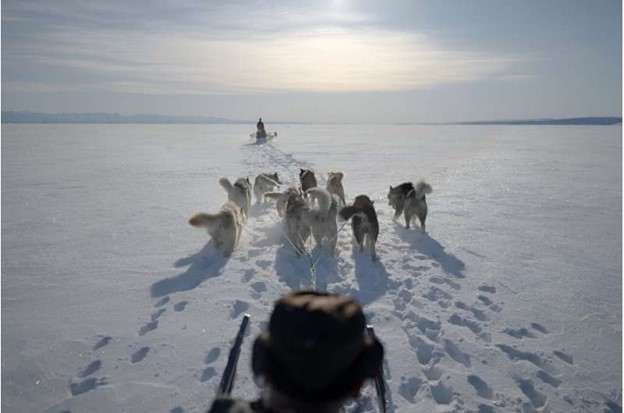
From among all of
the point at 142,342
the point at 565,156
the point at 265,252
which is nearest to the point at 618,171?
the point at 565,156

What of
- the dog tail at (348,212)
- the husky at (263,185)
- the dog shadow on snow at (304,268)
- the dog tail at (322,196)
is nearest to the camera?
the dog shadow on snow at (304,268)

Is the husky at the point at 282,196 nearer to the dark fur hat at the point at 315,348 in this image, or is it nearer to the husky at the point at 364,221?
the husky at the point at 364,221

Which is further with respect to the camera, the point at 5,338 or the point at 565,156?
the point at 565,156

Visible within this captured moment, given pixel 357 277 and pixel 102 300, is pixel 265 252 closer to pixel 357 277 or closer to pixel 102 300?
pixel 357 277

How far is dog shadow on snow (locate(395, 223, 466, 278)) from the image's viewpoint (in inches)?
223

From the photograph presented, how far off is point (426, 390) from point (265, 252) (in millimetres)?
3658

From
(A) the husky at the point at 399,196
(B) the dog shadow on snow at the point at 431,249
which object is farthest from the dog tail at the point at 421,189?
(B) the dog shadow on snow at the point at 431,249

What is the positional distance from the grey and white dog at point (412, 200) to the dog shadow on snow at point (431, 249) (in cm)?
22

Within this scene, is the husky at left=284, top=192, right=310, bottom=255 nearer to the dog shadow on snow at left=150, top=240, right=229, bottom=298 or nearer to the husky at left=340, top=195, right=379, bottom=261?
the husky at left=340, top=195, right=379, bottom=261

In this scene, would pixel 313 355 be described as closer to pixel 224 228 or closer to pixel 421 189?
pixel 224 228

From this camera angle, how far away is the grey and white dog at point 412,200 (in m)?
7.23

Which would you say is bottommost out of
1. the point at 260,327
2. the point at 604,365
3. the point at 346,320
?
the point at 604,365

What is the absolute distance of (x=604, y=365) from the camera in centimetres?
353

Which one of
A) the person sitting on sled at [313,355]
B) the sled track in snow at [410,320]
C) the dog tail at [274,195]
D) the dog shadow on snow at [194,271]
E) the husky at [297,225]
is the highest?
the person sitting on sled at [313,355]
